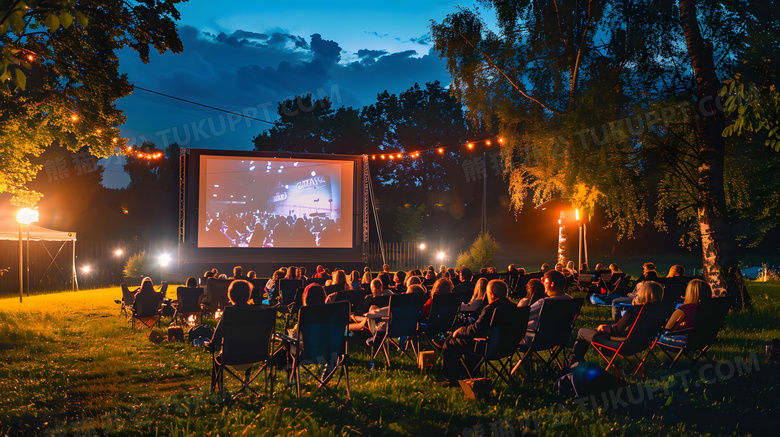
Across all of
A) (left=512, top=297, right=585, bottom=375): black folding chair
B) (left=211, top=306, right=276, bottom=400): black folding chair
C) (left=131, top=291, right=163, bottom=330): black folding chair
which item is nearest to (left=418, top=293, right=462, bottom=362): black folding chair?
(left=512, top=297, right=585, bottom=375): black folding chair

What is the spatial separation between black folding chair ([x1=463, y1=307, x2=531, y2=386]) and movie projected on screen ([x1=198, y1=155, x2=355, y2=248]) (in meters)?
13.2

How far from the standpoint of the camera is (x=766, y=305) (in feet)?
32.4

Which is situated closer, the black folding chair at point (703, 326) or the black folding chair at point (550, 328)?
the black folding chair at point (550, 328)

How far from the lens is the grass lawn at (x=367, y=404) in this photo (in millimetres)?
3797

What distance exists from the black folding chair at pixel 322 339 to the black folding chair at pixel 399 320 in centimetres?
96

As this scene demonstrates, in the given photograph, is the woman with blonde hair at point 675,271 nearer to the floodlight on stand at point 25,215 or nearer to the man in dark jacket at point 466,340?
the man in dark jacket at point 466,340

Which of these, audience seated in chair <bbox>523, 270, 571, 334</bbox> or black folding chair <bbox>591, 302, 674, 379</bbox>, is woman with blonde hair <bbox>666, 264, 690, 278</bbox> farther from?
audience seated in chair <bbox>523, 270, 571, 334</bbox>

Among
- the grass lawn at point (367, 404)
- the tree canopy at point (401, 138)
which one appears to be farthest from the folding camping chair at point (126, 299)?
the tree canopy at point (401, 138)

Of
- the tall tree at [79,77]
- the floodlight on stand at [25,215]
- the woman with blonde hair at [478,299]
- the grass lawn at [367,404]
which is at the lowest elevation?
the grass lawn at [367,404]

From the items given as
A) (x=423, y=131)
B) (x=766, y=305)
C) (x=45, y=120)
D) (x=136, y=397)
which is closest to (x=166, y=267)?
(x=45, y=120)

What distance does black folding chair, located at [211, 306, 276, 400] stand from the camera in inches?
181

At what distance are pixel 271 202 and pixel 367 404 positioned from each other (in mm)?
13501

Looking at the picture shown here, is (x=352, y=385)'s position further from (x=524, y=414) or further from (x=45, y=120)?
(x=45, y=120)

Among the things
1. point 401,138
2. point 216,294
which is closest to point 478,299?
point 216,294
